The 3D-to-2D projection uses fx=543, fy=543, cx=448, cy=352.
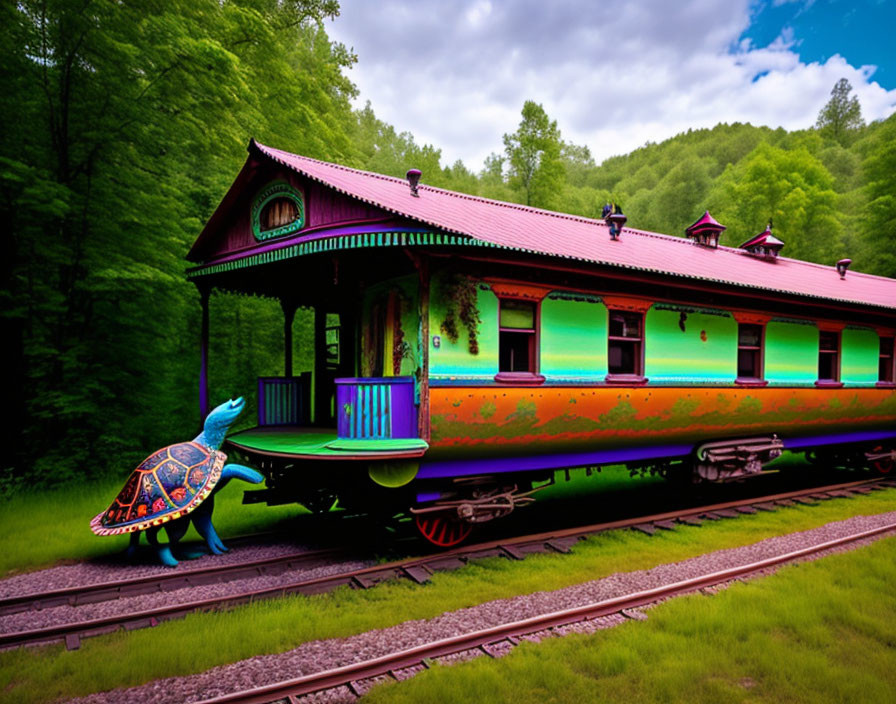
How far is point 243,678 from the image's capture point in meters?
4.46

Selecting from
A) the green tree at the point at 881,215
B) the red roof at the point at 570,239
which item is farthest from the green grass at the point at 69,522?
the green tree at the point at 881,215

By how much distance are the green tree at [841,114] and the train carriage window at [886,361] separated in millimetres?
70939

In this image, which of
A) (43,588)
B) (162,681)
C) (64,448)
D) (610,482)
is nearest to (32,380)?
(64,448)

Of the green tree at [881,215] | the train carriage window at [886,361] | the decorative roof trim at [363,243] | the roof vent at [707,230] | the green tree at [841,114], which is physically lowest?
the train carriage window at [886,361]

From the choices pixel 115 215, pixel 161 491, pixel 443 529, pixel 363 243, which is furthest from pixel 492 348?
pixel 115 215

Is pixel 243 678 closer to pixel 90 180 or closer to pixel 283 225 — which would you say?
pixel 283 225

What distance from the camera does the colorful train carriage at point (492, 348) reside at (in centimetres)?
747

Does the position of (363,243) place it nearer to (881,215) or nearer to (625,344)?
(625,344)

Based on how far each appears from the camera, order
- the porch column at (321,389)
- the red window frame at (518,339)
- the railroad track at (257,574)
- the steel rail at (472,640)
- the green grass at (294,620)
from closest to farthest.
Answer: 1. the steel rail at (472,640)
2. the green grass at (294,620)
3. the railroad track at (257,574)
4. the red window frame at (518,339)
5. the porch column at (321,389)

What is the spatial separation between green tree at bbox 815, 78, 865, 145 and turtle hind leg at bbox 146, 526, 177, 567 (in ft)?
282

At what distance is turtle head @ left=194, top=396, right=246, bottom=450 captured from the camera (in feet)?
26.0

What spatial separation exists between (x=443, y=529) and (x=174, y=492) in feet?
12.0

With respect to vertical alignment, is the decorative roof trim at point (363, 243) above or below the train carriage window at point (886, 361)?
above

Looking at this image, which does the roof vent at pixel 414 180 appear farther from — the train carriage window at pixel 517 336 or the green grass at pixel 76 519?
the green grass at pixel 76 519
